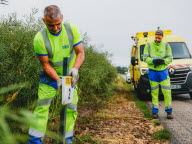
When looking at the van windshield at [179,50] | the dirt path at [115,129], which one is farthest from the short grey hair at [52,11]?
the van windshield at [179,50]

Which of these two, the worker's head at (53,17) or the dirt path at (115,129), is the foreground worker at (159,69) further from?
the worker's head at (53,17)

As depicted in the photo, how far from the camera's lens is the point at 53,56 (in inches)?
129

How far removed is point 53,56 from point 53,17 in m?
0.59

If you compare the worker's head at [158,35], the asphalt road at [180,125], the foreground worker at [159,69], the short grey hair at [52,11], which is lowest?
the asphalt road at [180,125]

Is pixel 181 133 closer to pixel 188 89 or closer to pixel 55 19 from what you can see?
pixel 55 19

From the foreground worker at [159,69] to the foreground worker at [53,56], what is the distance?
310 cm

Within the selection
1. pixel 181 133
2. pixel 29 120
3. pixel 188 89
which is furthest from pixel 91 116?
pixel 29 120

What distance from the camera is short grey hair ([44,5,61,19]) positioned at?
9.51ft

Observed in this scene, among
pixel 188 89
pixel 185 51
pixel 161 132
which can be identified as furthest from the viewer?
pixel 185 51

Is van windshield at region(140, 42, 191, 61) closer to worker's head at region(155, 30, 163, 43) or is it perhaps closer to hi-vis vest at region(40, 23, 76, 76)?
worker's head at region(155, 30, 163, 43)

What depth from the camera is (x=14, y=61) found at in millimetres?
3633

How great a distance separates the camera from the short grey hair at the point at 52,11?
2898 millimetres

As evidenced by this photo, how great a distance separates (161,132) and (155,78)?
6.45 feet

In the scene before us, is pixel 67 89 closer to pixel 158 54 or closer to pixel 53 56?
pixel 53 56
